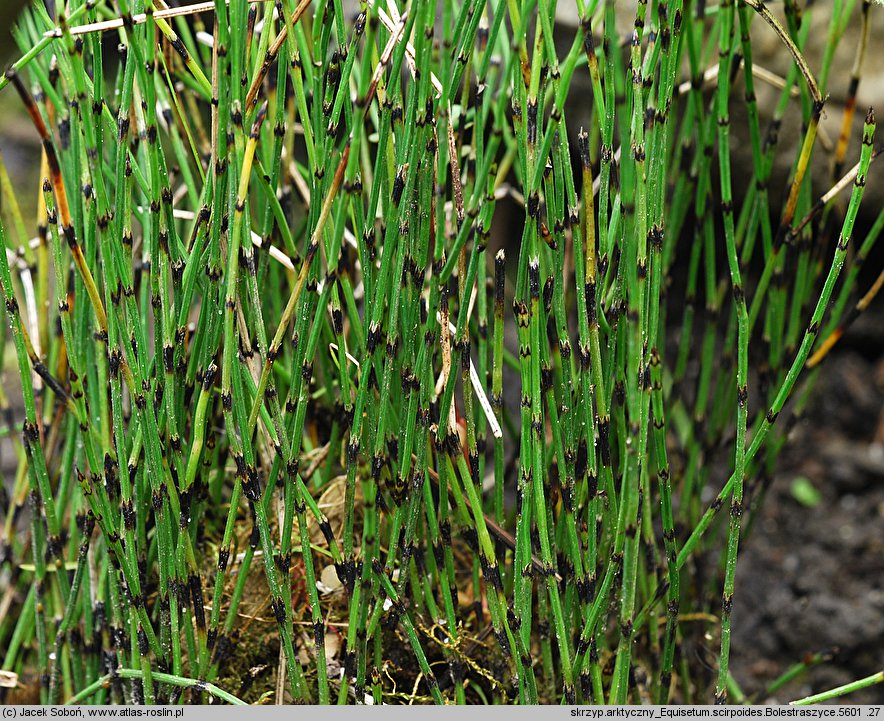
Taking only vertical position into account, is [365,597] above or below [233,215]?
below

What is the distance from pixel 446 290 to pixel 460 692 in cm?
41

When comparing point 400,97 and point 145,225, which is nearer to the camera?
point 400,97

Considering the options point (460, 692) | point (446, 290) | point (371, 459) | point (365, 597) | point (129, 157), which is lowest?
point (460, 692)

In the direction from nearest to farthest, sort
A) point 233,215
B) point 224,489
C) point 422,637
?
point 233,215 < point 422,637 < point 224,489

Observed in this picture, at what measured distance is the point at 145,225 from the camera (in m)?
0.88

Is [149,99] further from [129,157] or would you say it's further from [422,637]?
[422,637]

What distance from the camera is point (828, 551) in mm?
1540

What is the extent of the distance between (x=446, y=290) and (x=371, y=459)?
168mm

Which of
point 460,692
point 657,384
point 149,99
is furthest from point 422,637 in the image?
point 149,99

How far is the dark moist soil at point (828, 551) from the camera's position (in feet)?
4.40

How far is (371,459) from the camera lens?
2.55ft

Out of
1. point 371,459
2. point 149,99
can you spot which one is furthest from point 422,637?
point 149,99

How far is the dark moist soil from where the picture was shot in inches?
52.7

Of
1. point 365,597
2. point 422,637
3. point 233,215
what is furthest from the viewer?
point 422,637
